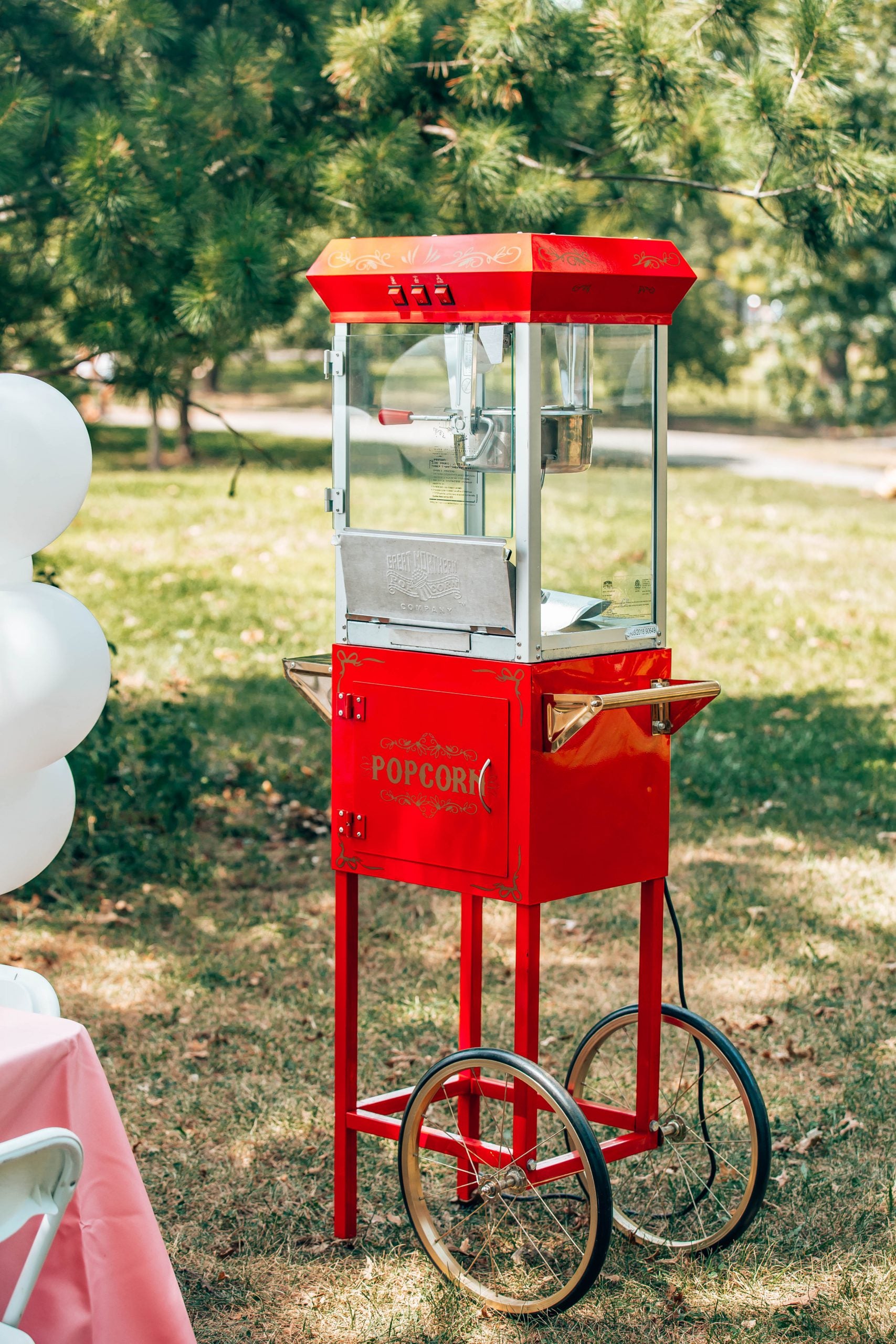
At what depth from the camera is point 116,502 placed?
13.8 meters

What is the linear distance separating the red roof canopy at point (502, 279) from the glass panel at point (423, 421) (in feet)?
0.23

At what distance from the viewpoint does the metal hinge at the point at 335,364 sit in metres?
3.19

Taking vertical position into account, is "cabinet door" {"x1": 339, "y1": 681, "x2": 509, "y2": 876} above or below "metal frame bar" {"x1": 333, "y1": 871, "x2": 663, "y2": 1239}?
above

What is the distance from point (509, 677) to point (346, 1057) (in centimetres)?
100

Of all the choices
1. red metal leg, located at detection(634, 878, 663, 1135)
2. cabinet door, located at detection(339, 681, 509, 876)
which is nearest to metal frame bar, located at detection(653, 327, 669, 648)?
cabinet door, located at detection(339, 681, 509, 876)

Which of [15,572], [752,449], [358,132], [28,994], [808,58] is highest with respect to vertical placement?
[808,58]

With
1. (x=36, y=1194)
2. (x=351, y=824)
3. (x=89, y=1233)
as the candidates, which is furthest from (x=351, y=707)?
(x=36, y=1194)

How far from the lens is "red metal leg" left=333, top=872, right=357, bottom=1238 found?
3340mm

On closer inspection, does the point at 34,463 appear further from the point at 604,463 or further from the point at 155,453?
the point at 155,453

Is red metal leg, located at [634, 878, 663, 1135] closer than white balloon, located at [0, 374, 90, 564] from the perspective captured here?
No

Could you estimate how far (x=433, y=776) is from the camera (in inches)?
123

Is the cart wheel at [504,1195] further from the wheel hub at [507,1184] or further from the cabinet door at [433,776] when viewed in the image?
the cabinet door at [433,776]

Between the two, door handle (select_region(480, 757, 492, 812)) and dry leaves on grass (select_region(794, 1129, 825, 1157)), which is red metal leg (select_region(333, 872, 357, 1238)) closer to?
door handle (select_region(480, 757, 492, 812))

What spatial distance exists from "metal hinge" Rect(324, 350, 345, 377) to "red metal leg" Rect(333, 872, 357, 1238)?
1.10 meters
